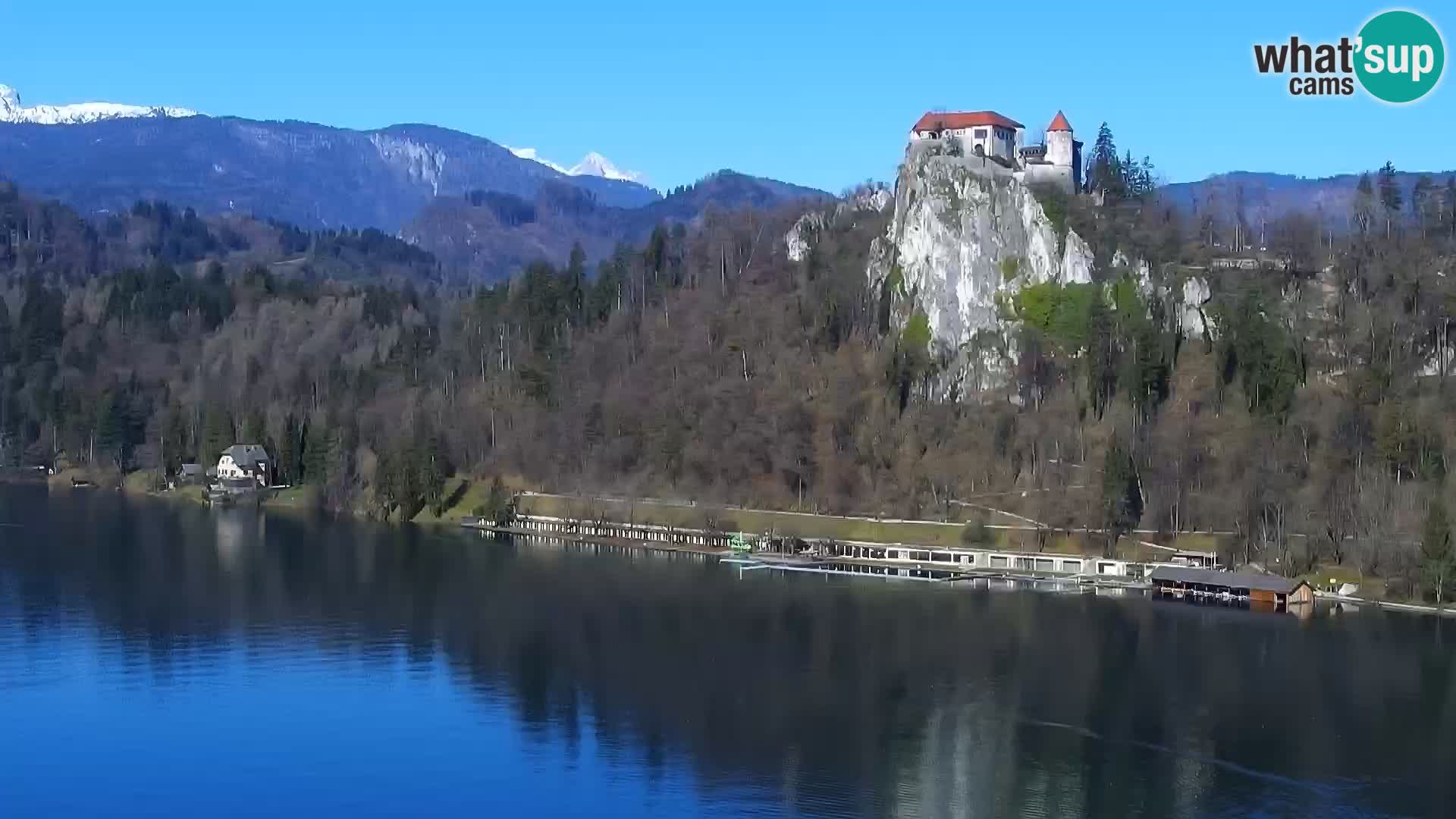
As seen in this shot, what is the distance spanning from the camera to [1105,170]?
61.8 meters

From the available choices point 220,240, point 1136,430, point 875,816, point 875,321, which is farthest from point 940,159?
point 220,240

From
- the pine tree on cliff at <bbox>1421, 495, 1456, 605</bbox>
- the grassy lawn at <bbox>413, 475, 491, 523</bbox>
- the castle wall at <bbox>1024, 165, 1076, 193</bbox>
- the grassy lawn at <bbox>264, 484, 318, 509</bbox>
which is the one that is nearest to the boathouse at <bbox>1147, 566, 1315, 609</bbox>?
the pine tree on cliff at <bbox>1421, 495, 1456, 605</bbox>

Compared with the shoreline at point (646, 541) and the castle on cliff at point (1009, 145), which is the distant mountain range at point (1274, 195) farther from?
the shoreline at point (646, 541)

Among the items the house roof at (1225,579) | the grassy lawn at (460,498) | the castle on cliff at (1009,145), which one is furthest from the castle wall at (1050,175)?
the grassy lawn at (460,498)

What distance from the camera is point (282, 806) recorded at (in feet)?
79.9

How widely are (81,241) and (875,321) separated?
96684 mm

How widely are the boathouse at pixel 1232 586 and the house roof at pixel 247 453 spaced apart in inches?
1527

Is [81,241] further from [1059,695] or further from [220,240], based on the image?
[1059,695]

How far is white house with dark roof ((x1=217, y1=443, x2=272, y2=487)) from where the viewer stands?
66.2m

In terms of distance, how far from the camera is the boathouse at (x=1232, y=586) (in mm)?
40375

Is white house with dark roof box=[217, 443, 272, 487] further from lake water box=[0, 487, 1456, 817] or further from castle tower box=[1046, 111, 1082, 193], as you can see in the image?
castle tower box=[1046, 111, 1082, 193]

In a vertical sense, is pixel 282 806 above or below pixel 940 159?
below

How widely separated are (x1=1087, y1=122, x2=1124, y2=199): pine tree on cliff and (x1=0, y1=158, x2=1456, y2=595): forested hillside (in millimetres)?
1052

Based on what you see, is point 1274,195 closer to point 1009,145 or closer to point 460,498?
point 1009,145
